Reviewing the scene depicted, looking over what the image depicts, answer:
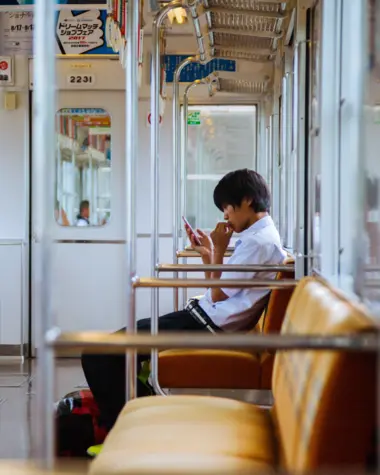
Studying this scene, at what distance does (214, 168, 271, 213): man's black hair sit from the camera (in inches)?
137

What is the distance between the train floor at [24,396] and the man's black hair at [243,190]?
1215mm

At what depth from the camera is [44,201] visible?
1518mm

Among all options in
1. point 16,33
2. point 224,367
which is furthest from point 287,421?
point 16,33

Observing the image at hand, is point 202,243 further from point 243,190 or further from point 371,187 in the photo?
point 371,187

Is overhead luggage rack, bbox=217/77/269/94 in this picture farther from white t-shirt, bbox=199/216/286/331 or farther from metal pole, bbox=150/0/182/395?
white t-shirt, bbox=199/216/286/331

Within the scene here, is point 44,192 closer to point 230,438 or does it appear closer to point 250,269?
point 230,438

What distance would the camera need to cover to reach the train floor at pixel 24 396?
3.58 metres

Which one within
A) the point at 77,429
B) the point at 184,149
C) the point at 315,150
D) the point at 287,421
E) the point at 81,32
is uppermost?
the point at 81,32

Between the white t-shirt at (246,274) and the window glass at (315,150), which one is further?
the white t-shirt at (246,274)

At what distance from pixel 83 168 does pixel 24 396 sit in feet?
7.01

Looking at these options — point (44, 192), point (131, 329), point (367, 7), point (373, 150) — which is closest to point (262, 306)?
point (131, 329)

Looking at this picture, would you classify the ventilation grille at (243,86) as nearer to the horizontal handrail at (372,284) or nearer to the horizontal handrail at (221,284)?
the horizontal handrail at (221,284)

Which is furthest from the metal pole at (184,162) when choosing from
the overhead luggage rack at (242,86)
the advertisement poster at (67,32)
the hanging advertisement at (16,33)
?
the hanging advertisement at (16,33)

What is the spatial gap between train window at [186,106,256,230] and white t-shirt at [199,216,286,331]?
112 inches
